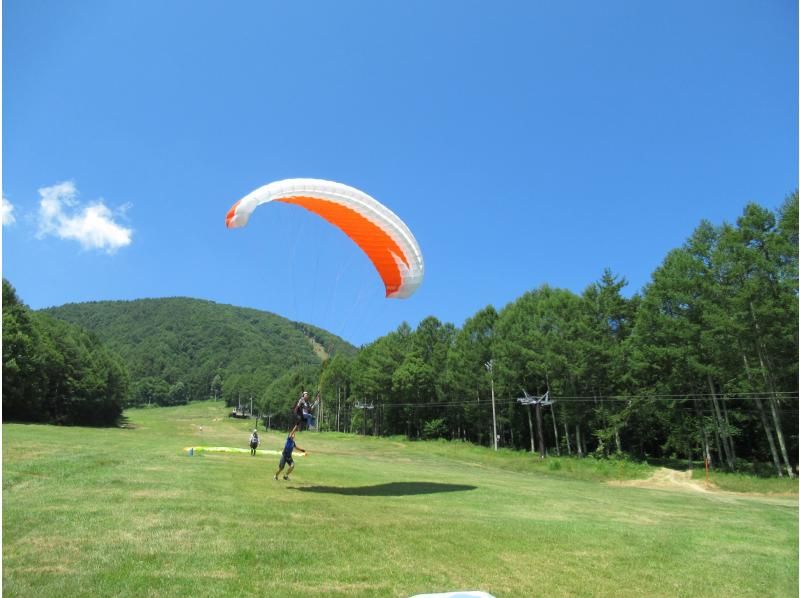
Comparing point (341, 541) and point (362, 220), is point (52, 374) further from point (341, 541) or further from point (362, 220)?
point (341, 541)

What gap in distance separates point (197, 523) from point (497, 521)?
21.7ft

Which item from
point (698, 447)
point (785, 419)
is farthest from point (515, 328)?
point (785, 419)

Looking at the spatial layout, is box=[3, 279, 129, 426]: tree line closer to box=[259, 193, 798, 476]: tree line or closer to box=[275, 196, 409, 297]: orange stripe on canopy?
box=[259, 193, 798, 476]: tree line

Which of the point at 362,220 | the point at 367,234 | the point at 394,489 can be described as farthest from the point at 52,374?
the point at 362,220

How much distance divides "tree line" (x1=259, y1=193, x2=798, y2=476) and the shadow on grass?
73.4 ft

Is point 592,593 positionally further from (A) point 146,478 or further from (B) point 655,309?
(B) point 655,309

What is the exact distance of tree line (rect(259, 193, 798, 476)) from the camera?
3183cm

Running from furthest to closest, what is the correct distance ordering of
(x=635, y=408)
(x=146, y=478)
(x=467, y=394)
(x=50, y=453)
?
(x=467, y=394) → (x=635, y=408) → (x=50, y=453) → (x=146, y=478)

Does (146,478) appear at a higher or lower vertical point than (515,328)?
lower

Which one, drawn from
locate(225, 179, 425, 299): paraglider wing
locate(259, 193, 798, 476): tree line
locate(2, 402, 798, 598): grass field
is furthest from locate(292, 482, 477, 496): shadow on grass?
locate(259, 193, 798, 476): tree line

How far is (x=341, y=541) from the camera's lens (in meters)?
9.05

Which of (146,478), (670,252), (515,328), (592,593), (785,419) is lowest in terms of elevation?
(592,593)

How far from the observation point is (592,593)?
7.59m

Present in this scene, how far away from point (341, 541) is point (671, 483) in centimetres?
2994
